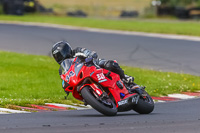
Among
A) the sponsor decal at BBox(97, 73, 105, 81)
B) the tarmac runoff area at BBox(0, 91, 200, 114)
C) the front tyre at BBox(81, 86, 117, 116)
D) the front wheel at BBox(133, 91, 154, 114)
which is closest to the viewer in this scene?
the front tyre at BBox(81, 86, 117, 116)

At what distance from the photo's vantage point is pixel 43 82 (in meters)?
12.9

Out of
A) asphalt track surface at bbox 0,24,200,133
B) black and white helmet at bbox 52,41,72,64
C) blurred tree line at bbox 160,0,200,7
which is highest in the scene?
black and white helmet at bbox 52,41,72,64

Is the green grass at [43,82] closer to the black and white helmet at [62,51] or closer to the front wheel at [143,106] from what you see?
the black and white helmet at [62,51]

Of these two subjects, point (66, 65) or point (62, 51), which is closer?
point (66, 65)

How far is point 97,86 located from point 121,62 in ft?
33.5

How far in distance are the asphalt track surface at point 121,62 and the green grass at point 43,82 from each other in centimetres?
134

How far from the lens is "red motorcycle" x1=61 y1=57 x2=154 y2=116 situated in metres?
8.02

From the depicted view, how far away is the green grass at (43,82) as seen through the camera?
35.5 ft

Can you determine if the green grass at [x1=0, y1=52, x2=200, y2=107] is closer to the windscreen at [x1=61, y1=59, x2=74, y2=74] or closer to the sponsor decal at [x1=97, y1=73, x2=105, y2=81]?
the windscreen at [x1=61, y1=59, x2=74, y2=74]

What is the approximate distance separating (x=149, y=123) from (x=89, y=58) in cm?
157

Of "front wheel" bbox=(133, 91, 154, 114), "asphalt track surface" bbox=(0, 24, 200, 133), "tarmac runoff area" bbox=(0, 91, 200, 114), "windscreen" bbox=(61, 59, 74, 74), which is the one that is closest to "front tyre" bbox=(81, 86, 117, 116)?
"asphalt track surface" bbox=(0, 24, 200, 133)

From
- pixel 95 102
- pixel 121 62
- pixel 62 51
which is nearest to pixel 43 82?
pixel 62 51

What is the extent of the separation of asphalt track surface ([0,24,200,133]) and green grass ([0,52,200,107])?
4.41 ft

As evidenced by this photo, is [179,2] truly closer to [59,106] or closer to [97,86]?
[59,106]
